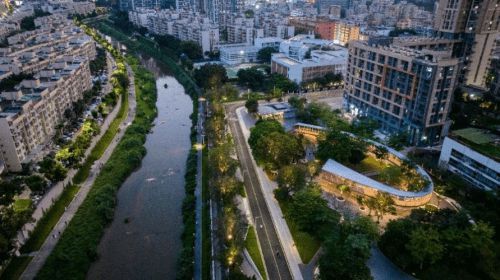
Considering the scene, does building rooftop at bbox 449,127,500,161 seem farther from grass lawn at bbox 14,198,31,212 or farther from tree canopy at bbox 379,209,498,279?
grass lawn at bbox 14,198,31,212

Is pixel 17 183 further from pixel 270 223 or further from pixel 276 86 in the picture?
pixel 276 86

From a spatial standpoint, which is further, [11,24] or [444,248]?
[11,24]

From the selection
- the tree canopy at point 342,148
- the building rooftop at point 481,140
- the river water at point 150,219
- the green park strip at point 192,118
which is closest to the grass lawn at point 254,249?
the green park strip at point 192,118

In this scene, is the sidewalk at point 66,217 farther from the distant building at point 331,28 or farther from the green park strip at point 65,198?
the distant building at point 331,28

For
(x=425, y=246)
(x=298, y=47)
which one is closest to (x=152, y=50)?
(x=298, y=47)

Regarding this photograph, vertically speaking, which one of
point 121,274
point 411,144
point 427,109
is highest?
point 427,109

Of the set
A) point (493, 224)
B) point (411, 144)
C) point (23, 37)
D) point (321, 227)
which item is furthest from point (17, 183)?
point (23, 37)

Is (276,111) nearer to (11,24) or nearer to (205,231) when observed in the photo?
(205,231)
